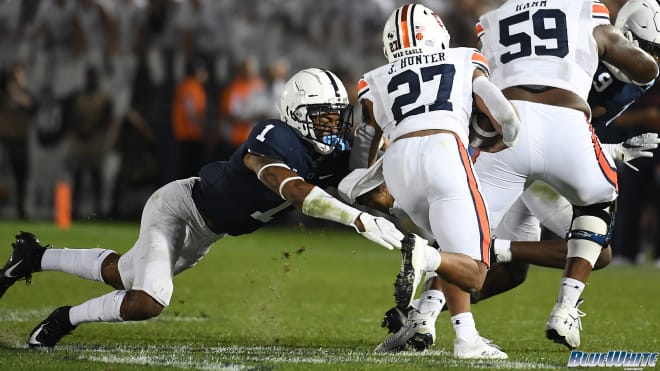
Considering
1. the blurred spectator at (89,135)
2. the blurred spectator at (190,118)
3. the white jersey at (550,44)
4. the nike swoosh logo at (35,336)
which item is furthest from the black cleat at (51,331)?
the blurred spectator at (89,135)

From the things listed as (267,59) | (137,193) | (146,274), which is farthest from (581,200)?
(137,193)

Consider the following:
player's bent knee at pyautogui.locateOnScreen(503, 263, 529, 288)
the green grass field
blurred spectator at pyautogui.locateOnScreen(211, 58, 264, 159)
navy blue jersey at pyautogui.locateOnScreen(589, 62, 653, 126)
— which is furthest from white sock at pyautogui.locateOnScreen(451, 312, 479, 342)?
blurred spectator at pyautogui.locateOnScreen(211, 58, 264, 159)

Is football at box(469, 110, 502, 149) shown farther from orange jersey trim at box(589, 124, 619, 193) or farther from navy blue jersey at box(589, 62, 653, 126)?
navy blue jersey at box(589, 62, 653, 126)

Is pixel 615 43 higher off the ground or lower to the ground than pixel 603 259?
higher

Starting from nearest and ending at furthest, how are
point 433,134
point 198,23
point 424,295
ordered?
point 433,134
point 424,295
point 198,23

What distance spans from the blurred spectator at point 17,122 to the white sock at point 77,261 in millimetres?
8312

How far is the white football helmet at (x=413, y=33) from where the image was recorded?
5098mm

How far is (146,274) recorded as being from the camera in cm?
514

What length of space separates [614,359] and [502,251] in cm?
109

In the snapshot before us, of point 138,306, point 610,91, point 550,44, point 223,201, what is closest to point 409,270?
point 223,201

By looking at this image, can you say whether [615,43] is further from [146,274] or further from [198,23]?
[198,23]

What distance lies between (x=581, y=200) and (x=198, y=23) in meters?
9.11

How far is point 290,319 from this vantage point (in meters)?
6.64

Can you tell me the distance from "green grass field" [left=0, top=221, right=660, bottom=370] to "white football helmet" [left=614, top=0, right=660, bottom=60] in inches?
60.3
